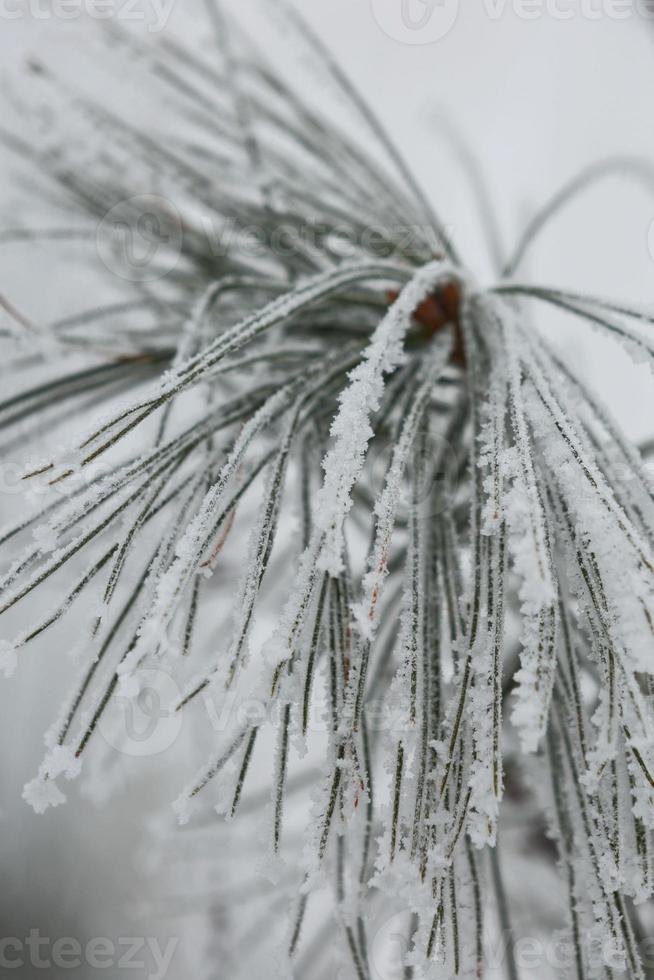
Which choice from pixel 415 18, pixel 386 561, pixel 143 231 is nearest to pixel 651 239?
pixel 415 18

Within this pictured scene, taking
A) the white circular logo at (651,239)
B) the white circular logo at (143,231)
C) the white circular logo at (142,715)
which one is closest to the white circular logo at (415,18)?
the white circular logo at (651,239)

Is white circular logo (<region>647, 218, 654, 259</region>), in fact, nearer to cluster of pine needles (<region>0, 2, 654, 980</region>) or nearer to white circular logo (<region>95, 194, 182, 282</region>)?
cluster of pine needles (<region>0, 2, 654, 980</region>)

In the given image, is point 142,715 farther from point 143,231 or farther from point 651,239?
point 651,239

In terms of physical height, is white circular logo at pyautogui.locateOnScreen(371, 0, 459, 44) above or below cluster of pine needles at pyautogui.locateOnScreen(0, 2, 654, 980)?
above

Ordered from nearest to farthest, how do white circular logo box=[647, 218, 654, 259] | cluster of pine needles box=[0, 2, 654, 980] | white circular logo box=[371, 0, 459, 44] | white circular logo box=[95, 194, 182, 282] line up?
cluster of pine needles box=[0, 2, 654, 980], white circular logo box=[95, 194, 182, 282], white circular logo box=[647, 218, 654, 259], white circular logo box=[371, 0, 459, 44]

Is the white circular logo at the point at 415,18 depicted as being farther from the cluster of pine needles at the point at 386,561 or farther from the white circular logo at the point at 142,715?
the white circular logo at the point at 142,715

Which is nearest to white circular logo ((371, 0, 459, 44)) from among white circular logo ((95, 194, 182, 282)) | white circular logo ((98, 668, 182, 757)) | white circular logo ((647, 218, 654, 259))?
white circular logo ((647, 218, 654, 259))

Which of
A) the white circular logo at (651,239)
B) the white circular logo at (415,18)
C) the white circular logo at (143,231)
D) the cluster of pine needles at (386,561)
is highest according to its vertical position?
the white circular logo at (415,18)

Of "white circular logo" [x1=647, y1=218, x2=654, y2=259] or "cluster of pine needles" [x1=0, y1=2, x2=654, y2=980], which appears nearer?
"cluster of pine needles" [x1=0, y1=2, x2=654, y2=980]
